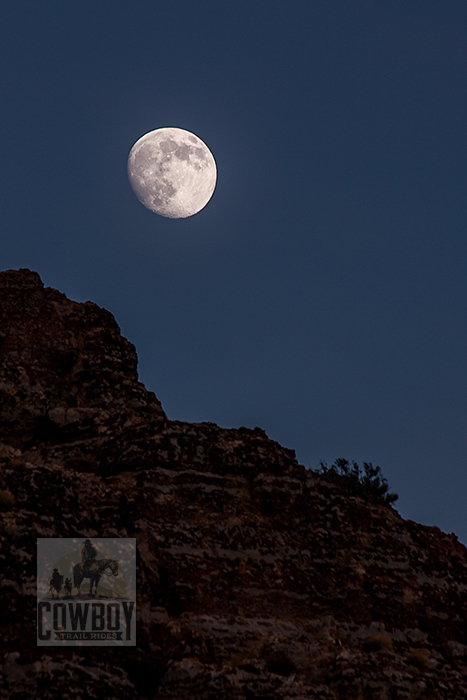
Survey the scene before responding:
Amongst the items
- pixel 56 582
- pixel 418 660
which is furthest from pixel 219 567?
pixel 418 660

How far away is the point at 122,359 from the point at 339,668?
1903cm

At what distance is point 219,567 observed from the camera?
21781 mm

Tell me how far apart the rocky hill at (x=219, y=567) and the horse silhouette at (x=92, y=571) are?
36.5 inches

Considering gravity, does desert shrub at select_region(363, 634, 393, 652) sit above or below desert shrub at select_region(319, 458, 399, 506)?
below

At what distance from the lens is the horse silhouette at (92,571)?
63.7 ft

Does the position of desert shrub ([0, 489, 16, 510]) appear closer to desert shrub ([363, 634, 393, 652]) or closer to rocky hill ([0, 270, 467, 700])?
rocky hill ([0, 270, 467, 700])

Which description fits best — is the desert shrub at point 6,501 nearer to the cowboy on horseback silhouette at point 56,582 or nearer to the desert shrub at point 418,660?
the cowboy on horseback silhouette at point 56,582

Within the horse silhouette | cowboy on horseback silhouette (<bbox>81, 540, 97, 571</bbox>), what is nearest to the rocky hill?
cowboy on horseback silhouette (<bbox>81, 540, 97, 571</bbox>)

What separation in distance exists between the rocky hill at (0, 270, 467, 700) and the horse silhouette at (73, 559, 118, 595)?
0.93m

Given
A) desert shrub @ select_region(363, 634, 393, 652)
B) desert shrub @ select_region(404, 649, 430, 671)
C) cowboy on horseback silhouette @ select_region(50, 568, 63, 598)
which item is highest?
cowboy on horseback silhouette @ select_region(50, 568, 63, 598)

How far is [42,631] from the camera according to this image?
17.5 metres

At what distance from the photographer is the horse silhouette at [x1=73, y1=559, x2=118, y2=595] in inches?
765

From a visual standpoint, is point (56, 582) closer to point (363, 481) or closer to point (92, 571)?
point (92, 571)

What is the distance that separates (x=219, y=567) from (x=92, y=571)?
4.16m
